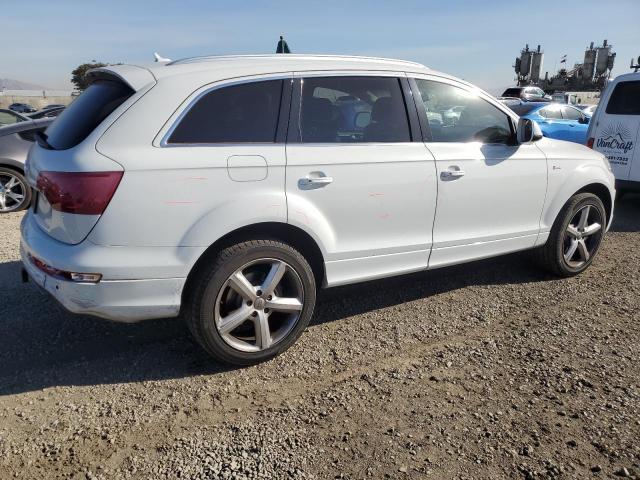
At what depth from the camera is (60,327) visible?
3.67 m

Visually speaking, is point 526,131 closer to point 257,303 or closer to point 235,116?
point 235,116

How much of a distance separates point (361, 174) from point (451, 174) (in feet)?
2.57

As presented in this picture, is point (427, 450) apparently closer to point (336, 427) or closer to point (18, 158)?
point (336, 427)

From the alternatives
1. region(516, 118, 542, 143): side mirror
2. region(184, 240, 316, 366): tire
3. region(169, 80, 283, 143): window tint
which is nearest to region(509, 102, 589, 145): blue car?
region(516, 118, 542, 143): side mirror

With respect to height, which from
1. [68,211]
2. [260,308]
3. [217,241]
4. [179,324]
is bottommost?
[179,324]

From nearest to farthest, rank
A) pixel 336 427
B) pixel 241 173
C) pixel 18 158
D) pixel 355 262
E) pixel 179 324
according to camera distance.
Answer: pixel 336 427 < pixel 241 173 < pixel 355 262 < pixel 179 324 < pixel 18 158

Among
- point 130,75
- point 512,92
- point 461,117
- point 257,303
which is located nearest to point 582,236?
point 461,117

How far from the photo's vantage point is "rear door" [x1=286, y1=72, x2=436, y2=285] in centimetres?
319

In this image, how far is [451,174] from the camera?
12.2ft

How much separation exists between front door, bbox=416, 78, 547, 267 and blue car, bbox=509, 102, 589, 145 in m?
9.61

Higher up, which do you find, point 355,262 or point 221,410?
point 355,262

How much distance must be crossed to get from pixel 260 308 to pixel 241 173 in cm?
83

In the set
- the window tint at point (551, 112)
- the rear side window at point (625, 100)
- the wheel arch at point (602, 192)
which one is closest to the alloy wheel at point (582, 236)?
the wheel arch at point (602, 192)

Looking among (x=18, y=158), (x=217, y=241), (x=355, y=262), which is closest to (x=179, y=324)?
(x=217, y=241)
